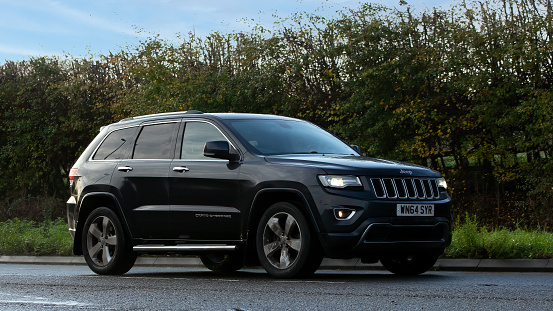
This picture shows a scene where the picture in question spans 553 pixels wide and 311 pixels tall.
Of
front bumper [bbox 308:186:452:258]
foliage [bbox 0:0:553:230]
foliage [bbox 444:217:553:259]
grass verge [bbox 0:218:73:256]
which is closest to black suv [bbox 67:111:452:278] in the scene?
front bumper [bbox 308:186:452:258]

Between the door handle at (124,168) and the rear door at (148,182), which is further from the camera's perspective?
the door handle at (124,168)

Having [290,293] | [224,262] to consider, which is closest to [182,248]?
[224,262]

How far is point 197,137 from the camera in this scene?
1007cm

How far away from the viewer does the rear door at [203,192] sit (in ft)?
30.5

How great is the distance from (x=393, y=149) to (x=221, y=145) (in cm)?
1328

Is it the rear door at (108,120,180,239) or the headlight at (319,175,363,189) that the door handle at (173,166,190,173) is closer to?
the rear door at (108,120,180,239)

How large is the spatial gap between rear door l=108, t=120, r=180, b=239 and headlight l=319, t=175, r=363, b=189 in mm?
2201

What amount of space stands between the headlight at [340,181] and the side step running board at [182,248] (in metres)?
1.41

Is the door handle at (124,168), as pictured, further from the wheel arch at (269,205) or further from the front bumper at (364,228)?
the front bumper at (364,228)

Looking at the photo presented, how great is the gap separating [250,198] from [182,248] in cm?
119

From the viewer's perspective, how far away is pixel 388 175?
8719 millimetres

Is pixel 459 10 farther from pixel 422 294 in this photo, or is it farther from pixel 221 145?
pixel 422 294

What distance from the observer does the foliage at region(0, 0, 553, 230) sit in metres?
20.5

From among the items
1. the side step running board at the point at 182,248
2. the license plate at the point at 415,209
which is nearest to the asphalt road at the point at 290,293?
the side step running board at the point at 182,248
